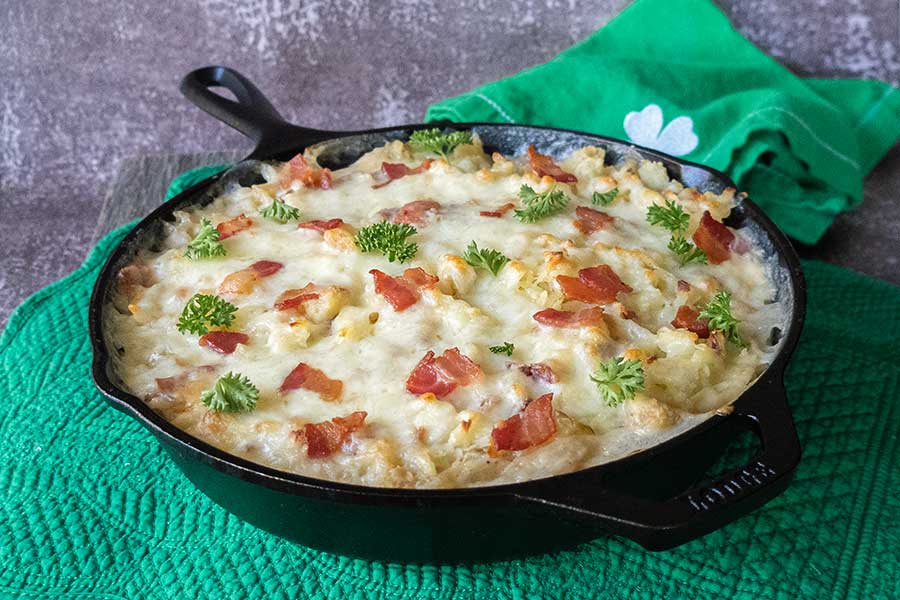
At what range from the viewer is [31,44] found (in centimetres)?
472

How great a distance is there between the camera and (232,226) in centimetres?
287

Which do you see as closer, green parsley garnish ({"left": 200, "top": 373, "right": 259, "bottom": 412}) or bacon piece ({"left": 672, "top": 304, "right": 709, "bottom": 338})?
green parsley garnish ({"left": 200, "top": 373, "right": 259, "bottom": 412})

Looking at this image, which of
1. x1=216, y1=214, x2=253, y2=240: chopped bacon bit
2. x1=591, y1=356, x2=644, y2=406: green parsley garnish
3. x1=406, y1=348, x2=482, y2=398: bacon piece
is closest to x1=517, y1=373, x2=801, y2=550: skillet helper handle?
x1=591, y1=356, x2=644, y2=406: green parsley garnish

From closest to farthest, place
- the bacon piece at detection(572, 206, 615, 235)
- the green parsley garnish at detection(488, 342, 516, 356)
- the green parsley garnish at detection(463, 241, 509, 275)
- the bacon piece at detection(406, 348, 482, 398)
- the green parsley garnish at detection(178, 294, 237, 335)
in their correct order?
the bacon piece at detection(406, 348, 482, 398)
the green parsley garnish at detection(488, 342, 516, 356)
the green parsley garnish at detection(178, 294, 237, 335)
the green parsley garnish at detection(463, 241, 509, 275)
the bacon piece at detection(572, 206, 615, 235)

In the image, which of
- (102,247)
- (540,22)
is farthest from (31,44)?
(540,22)

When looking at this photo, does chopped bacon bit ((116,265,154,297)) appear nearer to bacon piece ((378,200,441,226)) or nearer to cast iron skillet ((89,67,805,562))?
cast iron skillet ((89,67,805,562))

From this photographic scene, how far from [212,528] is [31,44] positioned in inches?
126

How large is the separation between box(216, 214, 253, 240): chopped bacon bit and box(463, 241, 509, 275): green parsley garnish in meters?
0.71

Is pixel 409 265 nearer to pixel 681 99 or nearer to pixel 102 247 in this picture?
pixel 102 247

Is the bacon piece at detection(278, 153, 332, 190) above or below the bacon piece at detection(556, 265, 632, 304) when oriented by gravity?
below

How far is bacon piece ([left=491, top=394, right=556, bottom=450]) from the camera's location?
81.7 inches

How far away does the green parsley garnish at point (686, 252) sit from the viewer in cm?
270

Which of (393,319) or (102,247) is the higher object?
(393,319)

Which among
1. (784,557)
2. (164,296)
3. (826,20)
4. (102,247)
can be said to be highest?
(826,20)
